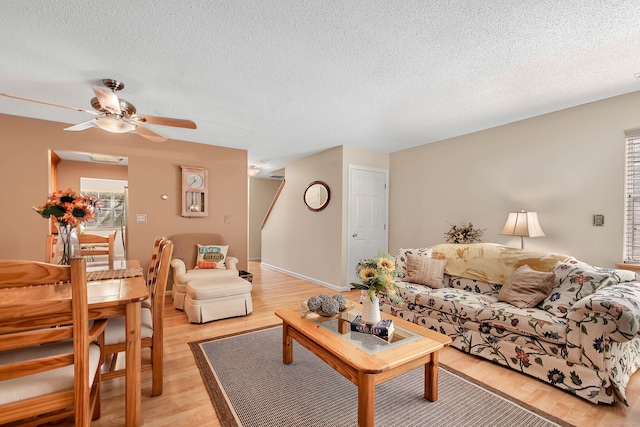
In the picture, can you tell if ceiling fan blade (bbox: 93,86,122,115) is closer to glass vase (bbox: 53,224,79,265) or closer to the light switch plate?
glass vase (bbox: 53,224,79,265)

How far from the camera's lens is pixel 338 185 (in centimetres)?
459

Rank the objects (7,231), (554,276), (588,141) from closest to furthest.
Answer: (554,276) < (588,141) < (7,231)

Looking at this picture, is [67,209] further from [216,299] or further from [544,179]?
[544,179]

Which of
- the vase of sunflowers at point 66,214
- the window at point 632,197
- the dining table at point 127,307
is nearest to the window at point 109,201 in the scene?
the vase of sunflowers at point 66,214

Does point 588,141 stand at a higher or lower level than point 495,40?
lower

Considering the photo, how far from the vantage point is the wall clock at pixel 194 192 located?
4301 mm

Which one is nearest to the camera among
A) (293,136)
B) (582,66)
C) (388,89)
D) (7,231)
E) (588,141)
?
(582,66)

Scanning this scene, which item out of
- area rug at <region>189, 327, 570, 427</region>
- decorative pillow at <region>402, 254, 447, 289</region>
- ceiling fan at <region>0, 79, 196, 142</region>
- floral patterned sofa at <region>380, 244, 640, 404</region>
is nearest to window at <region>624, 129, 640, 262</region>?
floral patterned sofa at <region>380, 244, 640, 404</region>

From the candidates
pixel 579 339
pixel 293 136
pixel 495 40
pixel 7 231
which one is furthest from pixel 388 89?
pixel 7 231

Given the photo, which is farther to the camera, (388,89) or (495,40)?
(388,89)

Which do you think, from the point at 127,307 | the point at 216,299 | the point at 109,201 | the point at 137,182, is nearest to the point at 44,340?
the point at 127,307

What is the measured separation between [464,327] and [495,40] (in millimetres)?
2249

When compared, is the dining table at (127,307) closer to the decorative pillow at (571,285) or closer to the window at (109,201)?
the decorative pillow at (571,285)

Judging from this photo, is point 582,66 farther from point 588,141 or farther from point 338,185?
point 338,185
